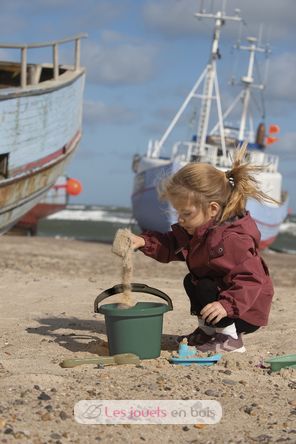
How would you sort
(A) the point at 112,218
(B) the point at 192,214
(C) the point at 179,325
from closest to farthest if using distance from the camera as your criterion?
(B) the point at 192,214
(C) the point at 179,325
(A) the point at 112,218

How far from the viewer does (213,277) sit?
4336mm

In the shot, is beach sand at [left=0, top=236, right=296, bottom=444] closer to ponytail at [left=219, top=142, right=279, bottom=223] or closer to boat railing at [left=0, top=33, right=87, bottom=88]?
ponytail at [left=219, top=142, right=279, bottom=223]

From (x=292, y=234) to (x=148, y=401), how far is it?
140ft

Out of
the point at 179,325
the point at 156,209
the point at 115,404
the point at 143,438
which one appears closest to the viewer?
the point at 143,438

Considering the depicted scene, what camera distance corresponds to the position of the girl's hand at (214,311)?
4.03 m

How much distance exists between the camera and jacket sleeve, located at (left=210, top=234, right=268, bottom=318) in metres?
4.09

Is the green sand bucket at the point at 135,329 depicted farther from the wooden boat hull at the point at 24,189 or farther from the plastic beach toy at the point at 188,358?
the wooden boat hull at the point at 24,189

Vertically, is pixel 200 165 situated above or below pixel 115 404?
above

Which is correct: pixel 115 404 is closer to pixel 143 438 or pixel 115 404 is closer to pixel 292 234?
pixel 143 438

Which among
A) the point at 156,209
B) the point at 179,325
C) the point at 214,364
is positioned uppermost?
the point at 214,364

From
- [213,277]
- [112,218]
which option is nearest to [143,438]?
[213,277]

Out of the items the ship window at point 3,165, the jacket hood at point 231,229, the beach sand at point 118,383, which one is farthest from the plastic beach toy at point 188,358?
the ship window at point 3,165

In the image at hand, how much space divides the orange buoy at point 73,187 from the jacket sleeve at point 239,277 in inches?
869

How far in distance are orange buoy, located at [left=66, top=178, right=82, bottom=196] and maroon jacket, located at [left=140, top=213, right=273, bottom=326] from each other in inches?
863
